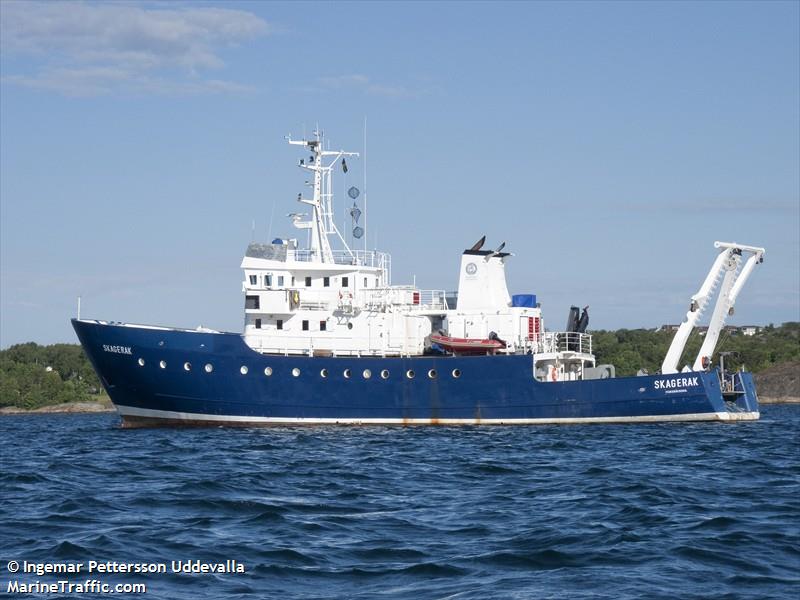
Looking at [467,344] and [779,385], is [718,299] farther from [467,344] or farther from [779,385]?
[779,385]

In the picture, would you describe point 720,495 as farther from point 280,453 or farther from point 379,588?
point 280,453

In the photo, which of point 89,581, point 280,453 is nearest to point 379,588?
point 89,581

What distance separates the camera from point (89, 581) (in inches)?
487

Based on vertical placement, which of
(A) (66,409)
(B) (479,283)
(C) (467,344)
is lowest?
(A) (66,409)

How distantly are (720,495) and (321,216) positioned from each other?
24.0m

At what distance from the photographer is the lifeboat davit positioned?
37.0 meters

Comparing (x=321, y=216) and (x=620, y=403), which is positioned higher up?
(x=321, y=216)

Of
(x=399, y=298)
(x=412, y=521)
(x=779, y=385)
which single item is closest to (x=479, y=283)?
(x=399, y=298)

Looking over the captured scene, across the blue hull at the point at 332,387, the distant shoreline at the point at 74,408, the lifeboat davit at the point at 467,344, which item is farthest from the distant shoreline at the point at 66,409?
the lifeboat davit at the point at 467,344

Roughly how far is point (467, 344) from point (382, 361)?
2.85 m

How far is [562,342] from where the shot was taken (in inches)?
1551

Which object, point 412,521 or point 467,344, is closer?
point 412,521

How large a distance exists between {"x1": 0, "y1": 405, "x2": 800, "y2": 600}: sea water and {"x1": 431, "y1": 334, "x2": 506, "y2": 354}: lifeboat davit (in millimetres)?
8791

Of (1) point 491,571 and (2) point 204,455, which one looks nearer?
(1) point 491,571
